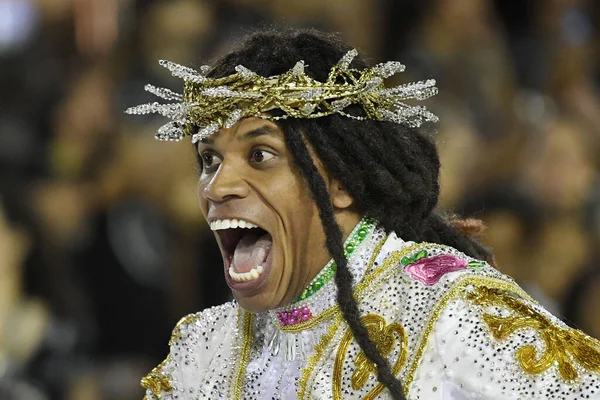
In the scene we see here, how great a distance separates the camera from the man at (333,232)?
2281 millimetres

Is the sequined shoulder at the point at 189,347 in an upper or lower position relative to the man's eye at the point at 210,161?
lower

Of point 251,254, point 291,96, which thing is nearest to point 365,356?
point 251,254

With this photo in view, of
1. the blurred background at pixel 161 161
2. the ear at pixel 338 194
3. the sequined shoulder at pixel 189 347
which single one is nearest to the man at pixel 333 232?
the ear at pixel 338 194

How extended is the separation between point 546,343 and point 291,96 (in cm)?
71

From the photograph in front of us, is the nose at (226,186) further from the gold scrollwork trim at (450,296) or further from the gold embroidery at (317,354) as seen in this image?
the gold scrollwork trim at (450,296)

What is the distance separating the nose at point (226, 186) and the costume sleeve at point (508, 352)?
1.57 ft

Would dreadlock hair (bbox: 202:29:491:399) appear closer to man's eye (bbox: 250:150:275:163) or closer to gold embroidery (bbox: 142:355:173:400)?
man's eye (bbox: 250:150:275:163)

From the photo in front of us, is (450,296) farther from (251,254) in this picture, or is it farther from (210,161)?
(210,161)

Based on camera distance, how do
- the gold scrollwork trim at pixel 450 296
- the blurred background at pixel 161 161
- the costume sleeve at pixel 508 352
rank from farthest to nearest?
1. the blurred background at pixel 161 161
2. the gold scrollwork trim at pixel 450 296
3. the costume sleeve at pixel 508 352

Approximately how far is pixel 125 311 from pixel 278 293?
246 centimetres

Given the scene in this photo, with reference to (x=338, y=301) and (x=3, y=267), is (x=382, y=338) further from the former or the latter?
Result: (x=3, y=267)

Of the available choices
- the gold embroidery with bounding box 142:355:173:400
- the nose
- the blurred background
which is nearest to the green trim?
the nose

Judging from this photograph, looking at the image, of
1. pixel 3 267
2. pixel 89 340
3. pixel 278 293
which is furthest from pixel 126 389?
pixel 278 293

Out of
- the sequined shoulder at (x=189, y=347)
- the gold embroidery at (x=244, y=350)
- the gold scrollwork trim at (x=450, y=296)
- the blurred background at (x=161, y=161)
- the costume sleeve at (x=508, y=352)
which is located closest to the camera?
the costume sleeve at (x=508, y=352)
